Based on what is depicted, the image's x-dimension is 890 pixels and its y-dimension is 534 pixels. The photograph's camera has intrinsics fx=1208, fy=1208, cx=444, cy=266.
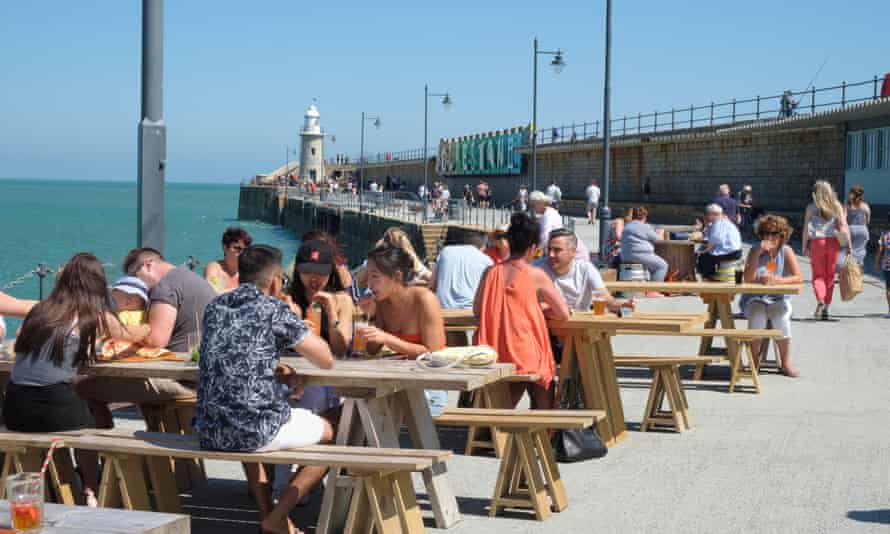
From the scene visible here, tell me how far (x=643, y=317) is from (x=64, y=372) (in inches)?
156

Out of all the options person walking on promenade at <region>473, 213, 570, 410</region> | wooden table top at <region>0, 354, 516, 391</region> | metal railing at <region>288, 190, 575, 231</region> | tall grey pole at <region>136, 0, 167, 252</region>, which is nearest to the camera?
wooden table top at <region>0, 354, 516, 391</region>

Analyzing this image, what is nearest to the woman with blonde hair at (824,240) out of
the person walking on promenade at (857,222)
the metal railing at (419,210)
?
the person walking on promenade at (857,222)

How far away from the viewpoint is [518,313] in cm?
691

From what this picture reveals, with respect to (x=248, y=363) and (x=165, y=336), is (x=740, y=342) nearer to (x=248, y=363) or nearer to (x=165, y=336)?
(x=165, y=336)

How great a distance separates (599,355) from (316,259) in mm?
2433

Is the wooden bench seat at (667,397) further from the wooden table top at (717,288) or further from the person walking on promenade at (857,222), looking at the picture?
the person walking on promenade at (857,222)

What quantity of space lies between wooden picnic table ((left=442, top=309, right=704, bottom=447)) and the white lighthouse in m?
114

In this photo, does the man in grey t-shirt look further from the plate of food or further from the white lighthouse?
the white lighthouse

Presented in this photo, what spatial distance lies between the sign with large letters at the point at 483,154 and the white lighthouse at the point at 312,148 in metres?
36.4

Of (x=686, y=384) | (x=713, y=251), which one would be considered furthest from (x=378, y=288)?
(x=713, y=251)

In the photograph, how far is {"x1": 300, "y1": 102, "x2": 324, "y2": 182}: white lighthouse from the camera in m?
121

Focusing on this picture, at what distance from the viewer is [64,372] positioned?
5.54 meters

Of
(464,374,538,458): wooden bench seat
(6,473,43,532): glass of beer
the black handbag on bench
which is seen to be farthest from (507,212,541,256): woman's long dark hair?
(6,473,43,532): glass of beer

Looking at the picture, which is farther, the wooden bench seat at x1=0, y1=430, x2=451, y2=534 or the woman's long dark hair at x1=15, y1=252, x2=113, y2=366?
the woman's long dark hair at x1=15, y1=252, x2=113, y2=366
